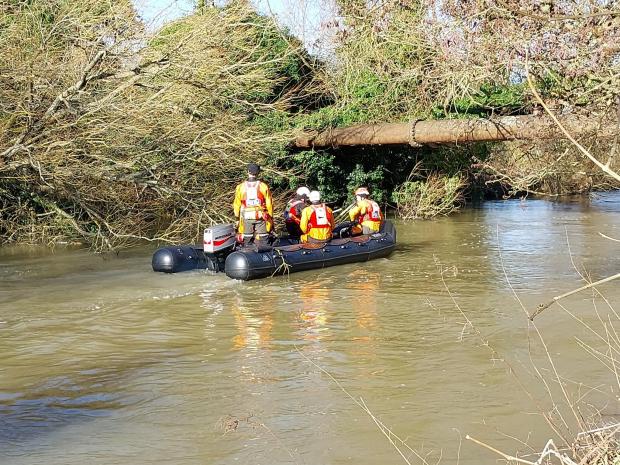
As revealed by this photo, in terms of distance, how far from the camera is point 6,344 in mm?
8773

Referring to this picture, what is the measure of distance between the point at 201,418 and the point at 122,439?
2.13 feet

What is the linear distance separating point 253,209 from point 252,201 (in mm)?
113

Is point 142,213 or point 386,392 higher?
point 142,213

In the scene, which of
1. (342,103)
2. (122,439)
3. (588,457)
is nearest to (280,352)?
(122,439)

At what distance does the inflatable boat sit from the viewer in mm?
11945

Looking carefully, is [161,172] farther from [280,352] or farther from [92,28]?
[280,352]

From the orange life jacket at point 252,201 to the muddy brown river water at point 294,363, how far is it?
97 cm

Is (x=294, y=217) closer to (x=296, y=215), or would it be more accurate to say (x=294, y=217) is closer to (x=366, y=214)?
(x=296, y=215)

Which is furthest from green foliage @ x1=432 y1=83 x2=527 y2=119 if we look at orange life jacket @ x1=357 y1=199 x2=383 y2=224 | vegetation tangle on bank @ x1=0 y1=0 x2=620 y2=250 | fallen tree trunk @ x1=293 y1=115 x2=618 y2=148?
orange life jacket @ x1=357 y1=199 x2=383 y2=224

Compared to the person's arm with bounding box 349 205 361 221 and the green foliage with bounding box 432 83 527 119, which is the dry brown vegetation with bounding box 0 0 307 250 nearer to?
the person's arm with bounding box 349 205 361 221

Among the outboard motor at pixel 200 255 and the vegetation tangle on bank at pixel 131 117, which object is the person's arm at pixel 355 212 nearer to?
the vegetation tangle on bank at pixel 131 117

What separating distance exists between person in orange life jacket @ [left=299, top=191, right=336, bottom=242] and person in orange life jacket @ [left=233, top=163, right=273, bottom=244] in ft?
2.39

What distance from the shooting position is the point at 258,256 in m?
12.0

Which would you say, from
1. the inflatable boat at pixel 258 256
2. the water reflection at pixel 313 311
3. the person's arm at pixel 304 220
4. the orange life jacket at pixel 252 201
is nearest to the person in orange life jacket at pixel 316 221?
the person's arm at pixel 304 220
